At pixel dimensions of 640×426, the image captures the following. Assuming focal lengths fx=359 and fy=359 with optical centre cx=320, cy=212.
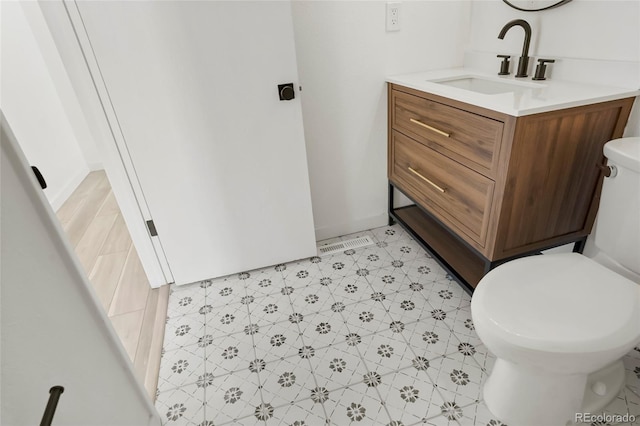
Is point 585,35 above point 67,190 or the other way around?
above

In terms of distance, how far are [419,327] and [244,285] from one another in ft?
2.83

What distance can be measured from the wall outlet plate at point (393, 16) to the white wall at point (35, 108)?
2652 mm

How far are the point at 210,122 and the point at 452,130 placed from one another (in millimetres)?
983

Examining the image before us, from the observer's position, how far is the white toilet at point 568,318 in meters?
0.90

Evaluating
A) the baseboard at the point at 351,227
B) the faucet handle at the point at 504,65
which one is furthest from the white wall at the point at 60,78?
the faucet handle at the point at 504,65

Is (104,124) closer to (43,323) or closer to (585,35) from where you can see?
(43,323)

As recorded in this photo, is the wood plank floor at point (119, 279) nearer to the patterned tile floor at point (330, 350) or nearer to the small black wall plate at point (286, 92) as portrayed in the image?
the patterned tile floor at point (330, 350)

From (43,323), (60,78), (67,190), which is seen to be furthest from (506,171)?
(60,78)

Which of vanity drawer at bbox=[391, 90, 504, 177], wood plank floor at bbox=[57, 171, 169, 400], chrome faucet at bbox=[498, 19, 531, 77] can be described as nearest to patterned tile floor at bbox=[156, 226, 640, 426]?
wood plank floor at bbox=[57, 171, 169, 400]

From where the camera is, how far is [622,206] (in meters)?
1.08

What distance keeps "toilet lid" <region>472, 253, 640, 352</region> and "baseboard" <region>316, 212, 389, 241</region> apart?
1.06 metres

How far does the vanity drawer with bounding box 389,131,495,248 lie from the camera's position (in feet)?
4.39

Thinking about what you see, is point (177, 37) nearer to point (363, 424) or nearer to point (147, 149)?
point (147, 149)

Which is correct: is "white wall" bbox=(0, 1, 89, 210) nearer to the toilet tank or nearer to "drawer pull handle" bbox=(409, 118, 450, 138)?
"drawer pull handle" bbox=(409, 118, 450, 138)
